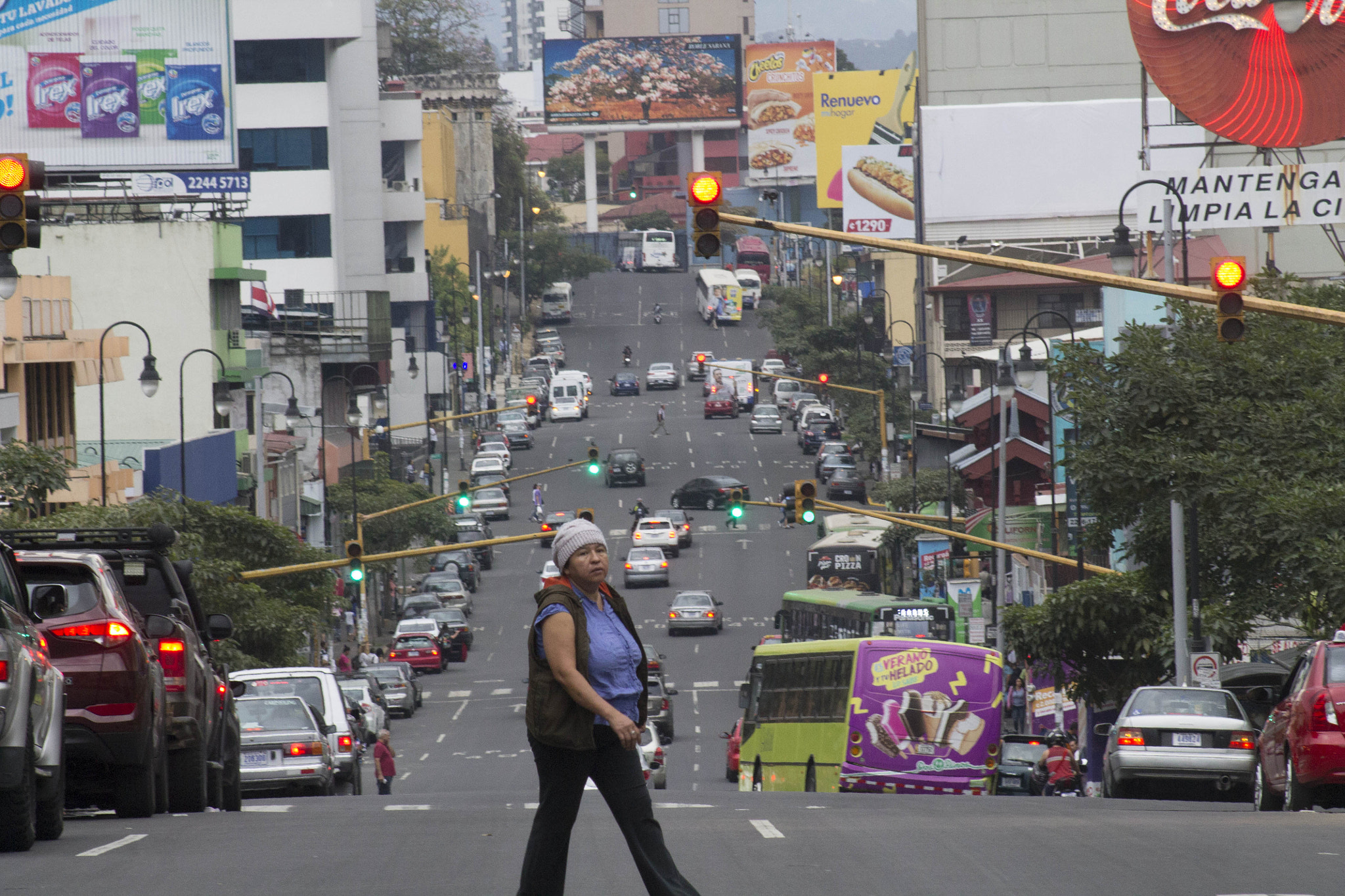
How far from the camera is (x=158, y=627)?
1324 cm

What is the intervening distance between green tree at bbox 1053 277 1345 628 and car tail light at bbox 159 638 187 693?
551 inches

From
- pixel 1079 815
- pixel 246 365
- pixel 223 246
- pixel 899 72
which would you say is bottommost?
pixel 1079 815

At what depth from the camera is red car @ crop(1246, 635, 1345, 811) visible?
45.7 ft

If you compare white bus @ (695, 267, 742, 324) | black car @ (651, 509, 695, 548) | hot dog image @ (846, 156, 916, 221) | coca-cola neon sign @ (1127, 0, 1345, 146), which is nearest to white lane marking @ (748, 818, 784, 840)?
coca-cola neon sign @ (1127, 0, 1345, 146)

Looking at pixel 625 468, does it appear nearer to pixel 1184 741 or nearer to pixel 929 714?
pixel 929 714

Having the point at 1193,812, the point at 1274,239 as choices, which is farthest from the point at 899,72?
the point at 1193,812

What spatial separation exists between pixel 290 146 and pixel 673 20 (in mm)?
118848

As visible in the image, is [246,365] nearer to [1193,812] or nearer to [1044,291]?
[1044,291]

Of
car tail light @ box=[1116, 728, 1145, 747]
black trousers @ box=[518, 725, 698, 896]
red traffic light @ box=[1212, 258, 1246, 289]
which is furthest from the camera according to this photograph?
car tail light @ box=[1116, 728, 1145, 747]

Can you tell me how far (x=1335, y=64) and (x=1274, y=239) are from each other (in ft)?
67.8

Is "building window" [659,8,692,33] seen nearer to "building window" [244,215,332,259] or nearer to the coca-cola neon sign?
"building window" [244,215,332,259]

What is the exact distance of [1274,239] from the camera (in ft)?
196

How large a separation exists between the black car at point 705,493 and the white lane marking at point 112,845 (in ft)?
206

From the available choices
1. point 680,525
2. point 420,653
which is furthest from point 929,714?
point 680,525
